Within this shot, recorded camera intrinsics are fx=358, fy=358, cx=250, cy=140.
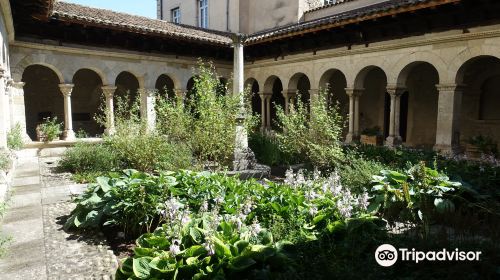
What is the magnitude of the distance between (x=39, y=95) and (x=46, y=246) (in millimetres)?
12904

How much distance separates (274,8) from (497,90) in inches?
373

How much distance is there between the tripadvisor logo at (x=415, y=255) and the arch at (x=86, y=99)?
14.8 m

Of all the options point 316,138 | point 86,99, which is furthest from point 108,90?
point 316,138

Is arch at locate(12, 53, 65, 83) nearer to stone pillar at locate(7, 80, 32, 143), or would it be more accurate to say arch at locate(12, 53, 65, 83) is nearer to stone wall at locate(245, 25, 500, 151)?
stone pillar at locate(7, 80, 32, 143)

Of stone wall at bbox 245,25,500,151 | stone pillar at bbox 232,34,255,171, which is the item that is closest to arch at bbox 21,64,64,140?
stone wall at bbox 245,25,500,151

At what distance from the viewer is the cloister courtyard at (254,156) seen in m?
3.33

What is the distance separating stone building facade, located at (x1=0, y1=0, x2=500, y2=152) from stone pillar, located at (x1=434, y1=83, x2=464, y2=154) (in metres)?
0.03

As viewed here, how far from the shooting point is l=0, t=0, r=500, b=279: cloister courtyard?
10.9 feet

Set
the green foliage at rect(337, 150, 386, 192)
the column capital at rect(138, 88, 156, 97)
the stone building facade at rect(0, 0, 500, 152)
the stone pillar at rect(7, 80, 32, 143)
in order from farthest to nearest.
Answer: the column capital at rect(138, 88, 156, 97)
the stone pillar at rect(7, 80, 32, 143)
the stone building facade at rect(0, 0, 500, 152)
the green foliage at rect(337, 150, 386, 192)

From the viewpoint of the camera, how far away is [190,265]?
118 inches

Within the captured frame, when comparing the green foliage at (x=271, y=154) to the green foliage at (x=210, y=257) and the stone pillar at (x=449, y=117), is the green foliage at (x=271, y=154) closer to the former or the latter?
the stone pillar at (x=449, y=117)

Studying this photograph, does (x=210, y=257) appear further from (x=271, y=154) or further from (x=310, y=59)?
(x=310, y=59)

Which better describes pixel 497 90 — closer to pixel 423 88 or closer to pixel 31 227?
pixel 423 88

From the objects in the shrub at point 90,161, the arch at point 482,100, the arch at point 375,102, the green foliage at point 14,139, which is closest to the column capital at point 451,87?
the arch at point 482,100
